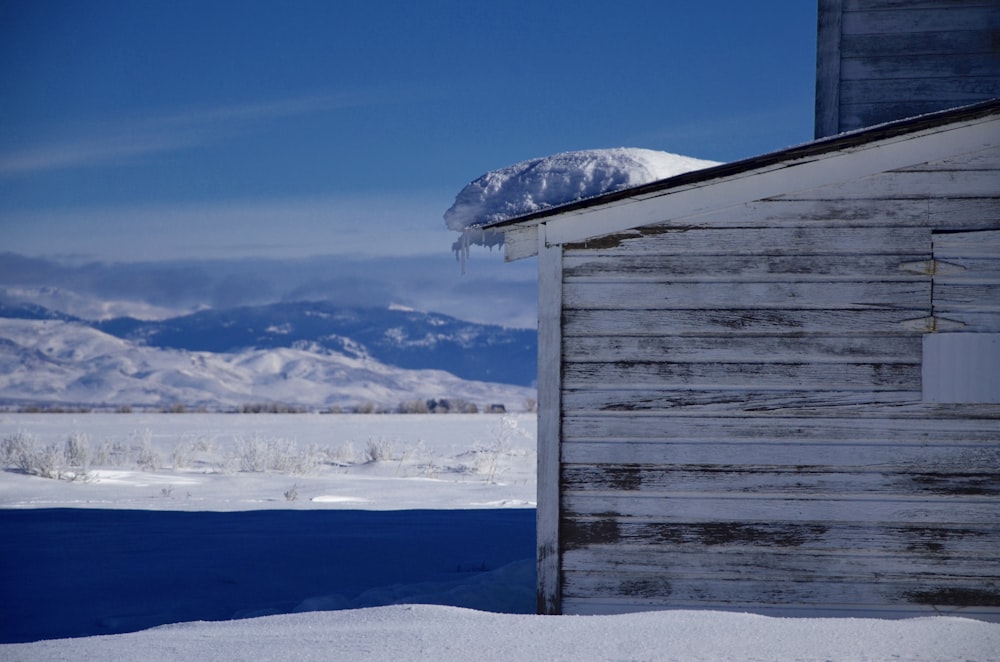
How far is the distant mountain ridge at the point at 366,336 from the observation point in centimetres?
16300

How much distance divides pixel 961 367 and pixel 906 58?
3781 mm

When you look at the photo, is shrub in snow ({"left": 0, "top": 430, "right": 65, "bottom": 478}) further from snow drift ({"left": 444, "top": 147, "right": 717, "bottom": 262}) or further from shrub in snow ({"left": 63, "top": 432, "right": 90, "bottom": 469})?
snow drift ({"left": 444, "top": 147, "right": 717, "bottom": 262})

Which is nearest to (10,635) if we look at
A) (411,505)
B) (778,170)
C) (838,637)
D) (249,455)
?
(838,637)

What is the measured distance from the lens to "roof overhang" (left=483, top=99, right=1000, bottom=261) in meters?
5.91

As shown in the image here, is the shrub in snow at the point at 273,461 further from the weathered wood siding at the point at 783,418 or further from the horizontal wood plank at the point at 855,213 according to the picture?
the horizontal wood plank at the point at 855,213

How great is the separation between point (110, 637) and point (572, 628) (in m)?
2.71

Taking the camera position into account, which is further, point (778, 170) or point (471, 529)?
point (471, 529)

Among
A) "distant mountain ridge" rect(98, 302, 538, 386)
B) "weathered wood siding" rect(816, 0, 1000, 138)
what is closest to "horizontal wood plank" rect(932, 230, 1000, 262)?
"weathered wood siding" rect(816, 0, 1000, 138)

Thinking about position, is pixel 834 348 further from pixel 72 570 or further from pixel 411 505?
pixel 411 505

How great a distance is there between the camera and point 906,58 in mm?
8680

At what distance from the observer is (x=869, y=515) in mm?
5961

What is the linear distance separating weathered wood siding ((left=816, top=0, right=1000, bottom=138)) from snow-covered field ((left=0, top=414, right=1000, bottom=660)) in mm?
4634

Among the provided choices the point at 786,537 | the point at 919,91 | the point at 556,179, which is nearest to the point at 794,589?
the point at 786,537

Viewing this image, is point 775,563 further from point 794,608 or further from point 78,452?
point 78,452
